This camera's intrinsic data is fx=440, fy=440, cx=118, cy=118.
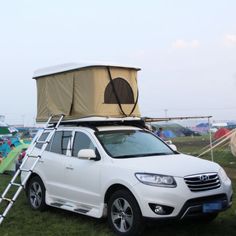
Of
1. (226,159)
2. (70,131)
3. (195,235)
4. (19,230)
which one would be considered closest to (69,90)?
(70,131)

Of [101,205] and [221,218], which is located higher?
[101,205]

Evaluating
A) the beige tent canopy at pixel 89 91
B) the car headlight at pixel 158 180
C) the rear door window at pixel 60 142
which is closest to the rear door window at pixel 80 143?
the rear door window at pixel 60 142

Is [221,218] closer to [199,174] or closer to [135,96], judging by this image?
[199,174]

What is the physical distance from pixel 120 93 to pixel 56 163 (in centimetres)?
182

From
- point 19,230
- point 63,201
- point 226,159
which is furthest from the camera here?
point 226,159

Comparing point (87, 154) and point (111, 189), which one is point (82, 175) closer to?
point (87, 154)

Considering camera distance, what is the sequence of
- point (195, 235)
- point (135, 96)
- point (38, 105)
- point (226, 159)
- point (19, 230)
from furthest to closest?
1. point (226, 159)
2. point (38, 105)
3. point (135, 96)
4. point (19, 230)
5. point (195, 235)

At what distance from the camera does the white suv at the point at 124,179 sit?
6.27 metres

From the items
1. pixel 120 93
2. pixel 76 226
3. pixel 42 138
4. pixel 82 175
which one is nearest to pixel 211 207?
pixel 82 175

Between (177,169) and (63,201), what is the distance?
2559 millimetres

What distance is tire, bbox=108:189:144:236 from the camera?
637 cm

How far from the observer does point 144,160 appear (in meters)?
6.95

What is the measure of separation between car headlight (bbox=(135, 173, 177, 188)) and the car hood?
70 millimetres

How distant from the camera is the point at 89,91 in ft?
26.7
